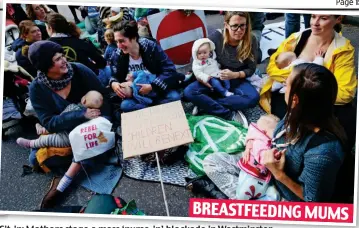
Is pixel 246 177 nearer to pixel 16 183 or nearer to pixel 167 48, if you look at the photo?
pixel 167 48

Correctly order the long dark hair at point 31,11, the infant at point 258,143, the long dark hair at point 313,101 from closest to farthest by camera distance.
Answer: the long dark hair at point 313,101 < the infant at point 258,143 < the long dark hair at point 31,11

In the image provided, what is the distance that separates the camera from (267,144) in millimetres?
2957

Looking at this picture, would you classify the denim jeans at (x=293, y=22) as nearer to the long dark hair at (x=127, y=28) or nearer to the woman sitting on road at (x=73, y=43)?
the long dark hair at (x=127, y=28)

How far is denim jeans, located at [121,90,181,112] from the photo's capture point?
3096mm

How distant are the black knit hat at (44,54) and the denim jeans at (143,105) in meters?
0.66

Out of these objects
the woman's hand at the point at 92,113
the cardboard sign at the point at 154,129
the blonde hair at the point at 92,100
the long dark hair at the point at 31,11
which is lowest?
the cardboard sign at the point at 154,129

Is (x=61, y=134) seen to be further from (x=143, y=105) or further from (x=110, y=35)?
(x=110, y=35)

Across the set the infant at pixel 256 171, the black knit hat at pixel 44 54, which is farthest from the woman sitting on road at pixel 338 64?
the black knit hat at pixel 44 54

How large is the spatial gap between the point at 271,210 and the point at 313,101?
2.95ft

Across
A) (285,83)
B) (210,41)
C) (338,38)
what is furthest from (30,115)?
(338,38)

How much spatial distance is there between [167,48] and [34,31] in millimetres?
1084

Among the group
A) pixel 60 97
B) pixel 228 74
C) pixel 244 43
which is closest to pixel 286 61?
pixel 244 43

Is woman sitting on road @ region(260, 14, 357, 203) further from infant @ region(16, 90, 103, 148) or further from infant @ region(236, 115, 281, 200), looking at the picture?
infant @ region(16, 90, 103, 148)

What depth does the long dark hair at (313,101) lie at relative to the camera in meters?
2.82
